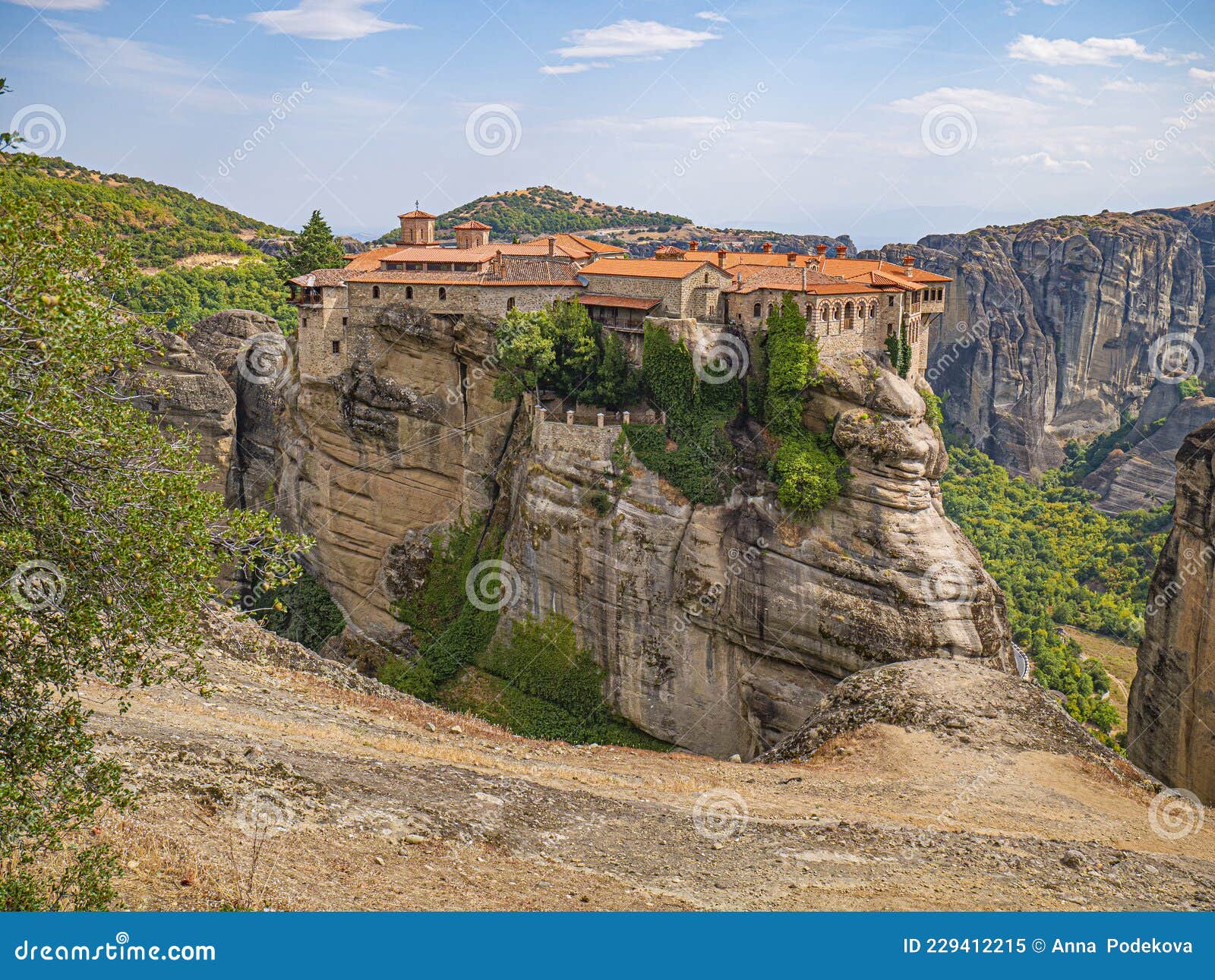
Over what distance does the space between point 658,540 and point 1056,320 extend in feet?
259

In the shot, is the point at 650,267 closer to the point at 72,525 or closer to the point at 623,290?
the point at 623,290

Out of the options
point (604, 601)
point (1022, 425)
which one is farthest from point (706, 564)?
point (1022, 425)

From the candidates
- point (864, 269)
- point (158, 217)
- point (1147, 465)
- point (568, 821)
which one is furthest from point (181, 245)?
point (568, 821)

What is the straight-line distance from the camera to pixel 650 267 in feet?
124

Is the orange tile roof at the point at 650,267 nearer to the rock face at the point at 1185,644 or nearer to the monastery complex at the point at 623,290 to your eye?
the monastery complex at the point at 623,290

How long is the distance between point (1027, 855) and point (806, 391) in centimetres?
2079

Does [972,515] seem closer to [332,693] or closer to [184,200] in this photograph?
[332,693]

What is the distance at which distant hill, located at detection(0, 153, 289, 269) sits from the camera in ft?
256

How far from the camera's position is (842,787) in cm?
1933

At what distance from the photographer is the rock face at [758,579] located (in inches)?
1268

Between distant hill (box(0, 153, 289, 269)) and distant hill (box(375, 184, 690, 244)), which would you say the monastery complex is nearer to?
distant hill (box(0, 153, 289, 269))

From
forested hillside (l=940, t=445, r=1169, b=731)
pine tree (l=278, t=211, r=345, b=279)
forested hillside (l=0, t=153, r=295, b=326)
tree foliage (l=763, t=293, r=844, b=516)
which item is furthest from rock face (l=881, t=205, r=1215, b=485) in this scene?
tree foliage (l=763, t=293, r=844, b=516)

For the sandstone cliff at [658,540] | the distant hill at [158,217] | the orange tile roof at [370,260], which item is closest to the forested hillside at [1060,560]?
the sandstone cliff at [658,540]

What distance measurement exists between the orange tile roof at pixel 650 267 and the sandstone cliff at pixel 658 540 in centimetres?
514
